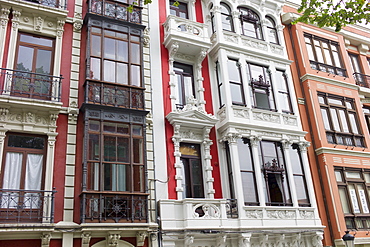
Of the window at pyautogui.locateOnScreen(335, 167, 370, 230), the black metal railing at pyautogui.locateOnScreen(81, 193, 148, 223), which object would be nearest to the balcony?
the black metal railing at pyautogui.locateOnScreen(81, 193, 148, 223)

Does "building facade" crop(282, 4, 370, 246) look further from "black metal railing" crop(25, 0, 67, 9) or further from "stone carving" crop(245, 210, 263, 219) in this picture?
"black metal railing" crop(25, 0, 67, 9)

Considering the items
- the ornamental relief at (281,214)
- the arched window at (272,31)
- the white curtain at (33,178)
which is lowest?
the ornamental relief at (281,214)

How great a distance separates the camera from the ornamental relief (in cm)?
1507

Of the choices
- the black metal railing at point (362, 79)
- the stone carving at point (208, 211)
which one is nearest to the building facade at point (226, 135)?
the stone carving at point (208, 211)

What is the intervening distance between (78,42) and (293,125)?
34.2 ft

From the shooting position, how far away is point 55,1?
1502 cm

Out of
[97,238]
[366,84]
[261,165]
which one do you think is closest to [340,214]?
[261,165]

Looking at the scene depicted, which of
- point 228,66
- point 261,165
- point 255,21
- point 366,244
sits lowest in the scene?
point 366,244

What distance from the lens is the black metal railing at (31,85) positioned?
12945 mm

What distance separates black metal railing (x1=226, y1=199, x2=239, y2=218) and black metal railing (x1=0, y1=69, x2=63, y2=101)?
7.63m

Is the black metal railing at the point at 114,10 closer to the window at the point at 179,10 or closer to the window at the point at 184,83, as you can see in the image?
the window at the point at 179,10

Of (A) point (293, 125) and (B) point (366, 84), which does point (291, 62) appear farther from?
(B) point (366, 84)

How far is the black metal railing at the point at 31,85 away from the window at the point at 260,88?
875 centimetres

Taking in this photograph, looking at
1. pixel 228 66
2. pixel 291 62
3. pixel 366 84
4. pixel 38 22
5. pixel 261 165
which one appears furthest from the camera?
pixel 366 84
